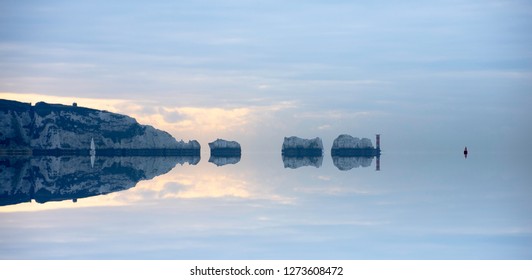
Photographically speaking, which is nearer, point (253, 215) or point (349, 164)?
point (253, 215)

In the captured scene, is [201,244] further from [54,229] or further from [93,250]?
[54,229]

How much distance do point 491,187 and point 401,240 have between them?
Answer: 27.3 metres

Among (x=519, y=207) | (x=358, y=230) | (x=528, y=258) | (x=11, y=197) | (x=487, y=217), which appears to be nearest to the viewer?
(x=528, y=258)

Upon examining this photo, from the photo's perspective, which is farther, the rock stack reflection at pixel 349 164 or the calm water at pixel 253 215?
the rock stack reflection at pixel 349 164

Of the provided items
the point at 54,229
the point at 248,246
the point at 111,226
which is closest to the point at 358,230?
the point at 248,246

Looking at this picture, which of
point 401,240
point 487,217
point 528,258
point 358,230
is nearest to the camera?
point 528,258

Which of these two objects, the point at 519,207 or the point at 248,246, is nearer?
the point at 248,246

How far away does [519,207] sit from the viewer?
37.5 meters

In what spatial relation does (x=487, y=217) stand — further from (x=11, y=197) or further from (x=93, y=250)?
(x=11, y=197)

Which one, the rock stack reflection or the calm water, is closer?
the calm water

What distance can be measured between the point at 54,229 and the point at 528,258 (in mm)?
17827

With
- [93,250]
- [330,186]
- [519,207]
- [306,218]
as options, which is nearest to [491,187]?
[330,186]

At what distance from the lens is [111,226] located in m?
30.3

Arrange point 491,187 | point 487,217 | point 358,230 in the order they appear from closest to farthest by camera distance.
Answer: point 358,230, point 487,217, point 491,187
